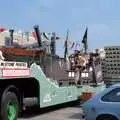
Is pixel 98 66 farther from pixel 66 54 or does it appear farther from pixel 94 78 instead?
pixel 66 54

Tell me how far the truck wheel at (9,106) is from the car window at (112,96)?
2967 mm

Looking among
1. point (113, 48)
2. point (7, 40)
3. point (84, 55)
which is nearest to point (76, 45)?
point (84, 55)

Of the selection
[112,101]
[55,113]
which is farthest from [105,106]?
[55,113]

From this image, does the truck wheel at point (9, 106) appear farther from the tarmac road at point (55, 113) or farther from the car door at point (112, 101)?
the car door at point (112, 101)

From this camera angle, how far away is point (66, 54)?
1762cm

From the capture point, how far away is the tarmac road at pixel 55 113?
46.8 feet

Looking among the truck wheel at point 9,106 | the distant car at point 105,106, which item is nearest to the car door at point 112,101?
the distant car at point 105,106

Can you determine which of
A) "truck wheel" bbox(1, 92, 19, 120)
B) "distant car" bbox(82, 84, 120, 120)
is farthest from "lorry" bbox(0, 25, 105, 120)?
"distant car" bbox(82, 84, 120, 120)

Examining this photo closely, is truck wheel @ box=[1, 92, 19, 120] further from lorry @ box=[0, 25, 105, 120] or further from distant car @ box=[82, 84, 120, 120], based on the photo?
distant car @ box=[82, 84, 120, 120]

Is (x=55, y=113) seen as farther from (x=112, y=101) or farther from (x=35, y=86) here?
(x=112, y=101)

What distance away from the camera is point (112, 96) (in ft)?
33.3

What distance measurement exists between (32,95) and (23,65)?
1454 mm

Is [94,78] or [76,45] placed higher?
[76,45]

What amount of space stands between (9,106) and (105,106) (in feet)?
11.1
